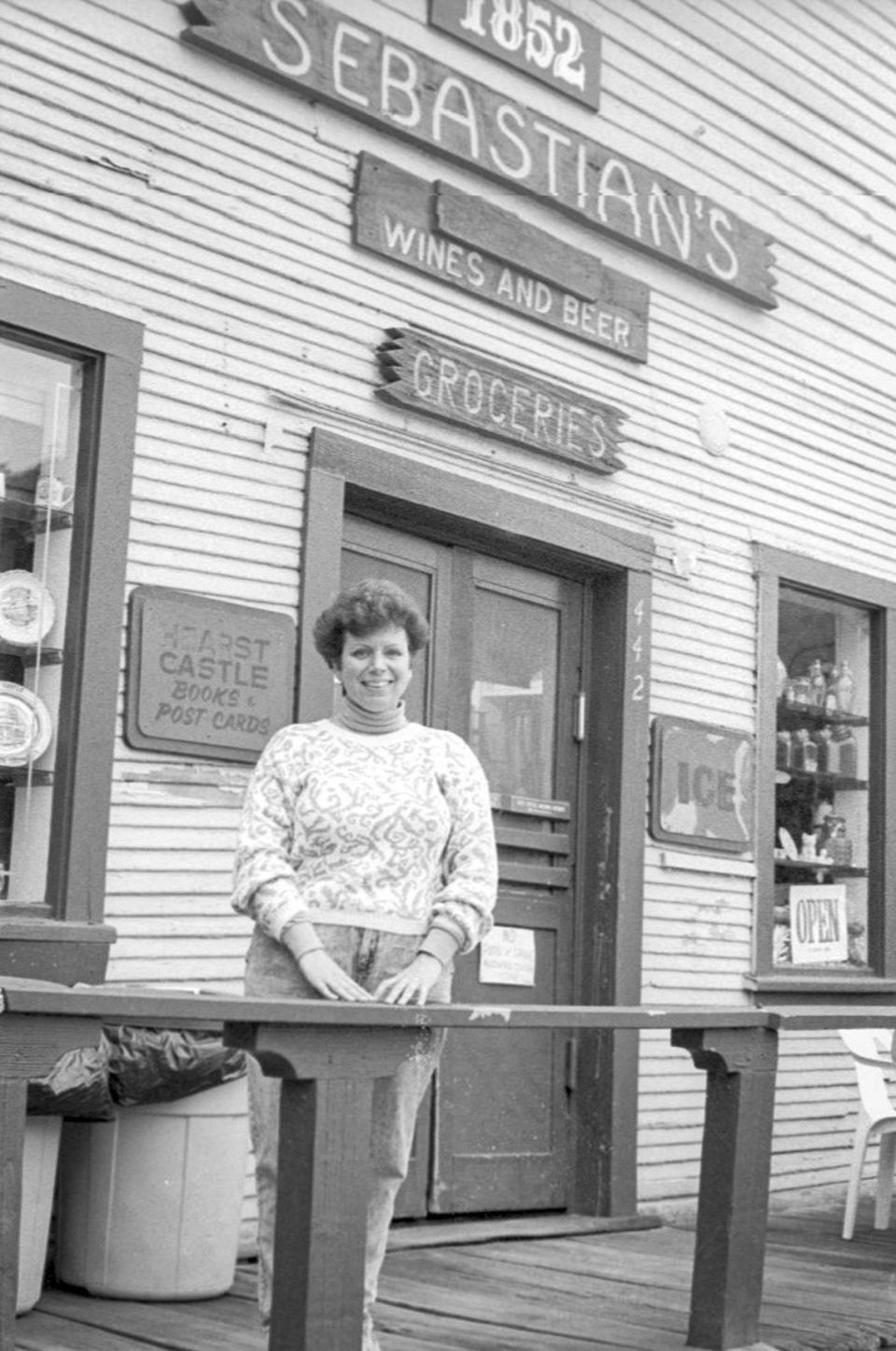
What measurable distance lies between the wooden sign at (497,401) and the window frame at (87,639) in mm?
1152

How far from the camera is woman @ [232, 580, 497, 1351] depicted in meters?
3.90

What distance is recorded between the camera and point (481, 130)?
6.85m

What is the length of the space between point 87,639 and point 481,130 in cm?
276

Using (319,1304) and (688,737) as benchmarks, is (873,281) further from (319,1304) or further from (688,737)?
(319,1304)

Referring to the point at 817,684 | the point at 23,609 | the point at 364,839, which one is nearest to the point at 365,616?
the point at 364,839

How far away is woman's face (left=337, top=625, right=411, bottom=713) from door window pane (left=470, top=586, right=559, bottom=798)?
267cm

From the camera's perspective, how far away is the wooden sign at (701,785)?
7328 millimetres

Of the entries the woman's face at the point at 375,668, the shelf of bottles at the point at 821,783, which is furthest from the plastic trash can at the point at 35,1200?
the shelf of bottles at the point at 821,783

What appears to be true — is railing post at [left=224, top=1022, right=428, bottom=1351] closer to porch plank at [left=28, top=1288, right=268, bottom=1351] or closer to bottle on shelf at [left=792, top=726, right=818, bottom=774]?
porch plank at [left=28, top=1288, right=268, bottom=1351]

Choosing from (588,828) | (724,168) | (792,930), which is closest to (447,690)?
(588,828)

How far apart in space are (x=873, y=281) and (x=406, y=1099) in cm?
612

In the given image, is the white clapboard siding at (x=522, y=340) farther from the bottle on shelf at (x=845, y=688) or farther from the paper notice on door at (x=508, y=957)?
the paper notice on door at (x=508, y=957)

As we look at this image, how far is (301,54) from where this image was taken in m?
6.16

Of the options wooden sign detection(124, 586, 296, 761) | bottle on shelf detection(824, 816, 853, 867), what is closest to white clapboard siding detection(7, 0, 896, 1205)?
wooden sign detection(124, 586, 296, 761)
